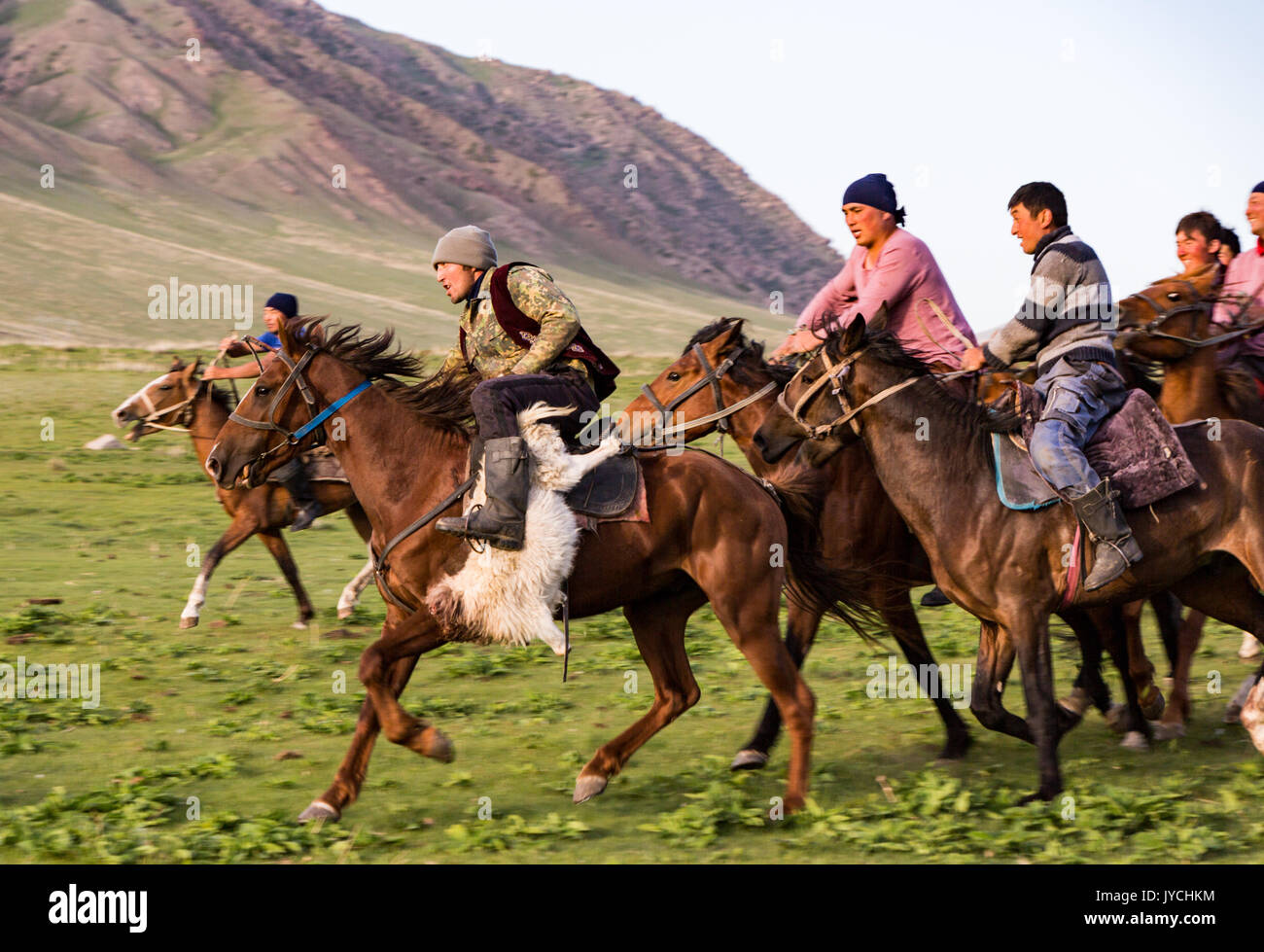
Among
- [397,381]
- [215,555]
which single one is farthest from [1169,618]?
[215,555]

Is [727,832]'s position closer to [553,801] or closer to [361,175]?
[553,801]

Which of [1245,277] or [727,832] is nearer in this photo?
[727,832]

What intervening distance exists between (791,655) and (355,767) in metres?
2.34

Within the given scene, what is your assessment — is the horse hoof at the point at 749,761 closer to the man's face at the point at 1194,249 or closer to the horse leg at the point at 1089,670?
the horse leg at the point at 1089,670

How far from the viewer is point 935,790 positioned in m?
6.13

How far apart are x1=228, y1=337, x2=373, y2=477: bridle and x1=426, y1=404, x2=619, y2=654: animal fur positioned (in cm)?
84

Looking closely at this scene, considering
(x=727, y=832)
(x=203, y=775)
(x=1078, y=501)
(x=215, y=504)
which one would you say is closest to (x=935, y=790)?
(x=727, y=832)

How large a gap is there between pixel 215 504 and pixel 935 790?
43.6ft

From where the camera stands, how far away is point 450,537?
6406 millimetres

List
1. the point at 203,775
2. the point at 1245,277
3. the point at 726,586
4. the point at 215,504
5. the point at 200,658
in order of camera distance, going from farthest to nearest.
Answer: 1. the point at 215,504
2. the point at 200,658
3. the point at 1245,277
4. the point at 203,775
5. the point at 726,586

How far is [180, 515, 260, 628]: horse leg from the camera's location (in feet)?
34.8

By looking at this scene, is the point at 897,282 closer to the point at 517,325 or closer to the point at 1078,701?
the point at 517,325

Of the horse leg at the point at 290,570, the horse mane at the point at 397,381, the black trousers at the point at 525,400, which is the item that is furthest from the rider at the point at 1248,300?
the horse leg at the point at 290,570

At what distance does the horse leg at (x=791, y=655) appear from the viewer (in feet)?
23.3
